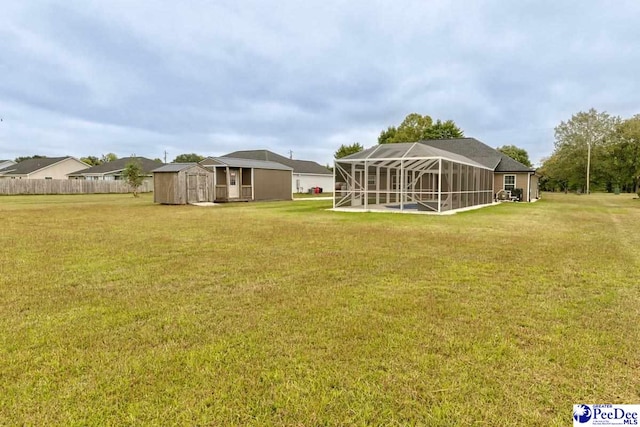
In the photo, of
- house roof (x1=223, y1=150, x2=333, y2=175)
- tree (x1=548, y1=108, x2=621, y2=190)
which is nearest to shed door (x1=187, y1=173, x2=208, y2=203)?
house roof (x1=223, y1=150, x2=333, y2=175)

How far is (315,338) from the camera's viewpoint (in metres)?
2.80

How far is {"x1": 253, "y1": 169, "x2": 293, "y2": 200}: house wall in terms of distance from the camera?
2439cm

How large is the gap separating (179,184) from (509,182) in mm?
22630

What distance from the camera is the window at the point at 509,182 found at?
25609mm

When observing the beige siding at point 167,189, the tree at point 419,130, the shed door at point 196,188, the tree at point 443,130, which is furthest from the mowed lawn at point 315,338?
the tree at point 419,130

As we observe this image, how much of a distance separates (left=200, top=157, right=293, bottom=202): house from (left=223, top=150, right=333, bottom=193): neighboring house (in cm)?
1189

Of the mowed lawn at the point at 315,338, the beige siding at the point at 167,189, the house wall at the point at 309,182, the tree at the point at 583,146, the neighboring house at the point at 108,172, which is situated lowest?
the mowed lawn at the point at 315,338

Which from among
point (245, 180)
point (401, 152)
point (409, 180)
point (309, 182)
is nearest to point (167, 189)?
point (245, 180)

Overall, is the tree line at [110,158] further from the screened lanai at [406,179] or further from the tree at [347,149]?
the screened lanai at [406,179]

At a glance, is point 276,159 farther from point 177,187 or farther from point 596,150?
point 596,150

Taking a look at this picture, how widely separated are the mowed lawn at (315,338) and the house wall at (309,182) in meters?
33.4

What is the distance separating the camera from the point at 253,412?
1925mm

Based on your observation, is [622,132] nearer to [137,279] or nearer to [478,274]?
[478,274]

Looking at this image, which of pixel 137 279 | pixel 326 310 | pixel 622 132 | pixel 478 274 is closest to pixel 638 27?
pixel 478 274
